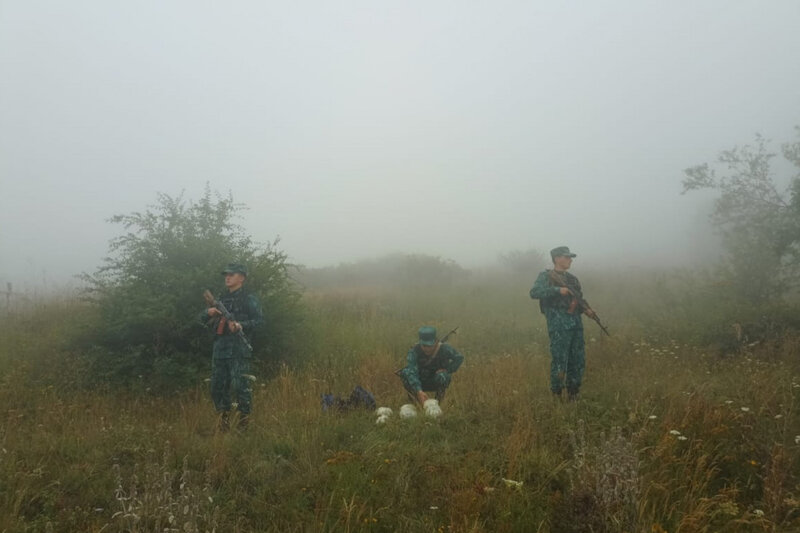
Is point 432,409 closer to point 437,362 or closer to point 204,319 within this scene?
point 437,362

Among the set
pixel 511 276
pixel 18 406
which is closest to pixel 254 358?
pixel 18 406

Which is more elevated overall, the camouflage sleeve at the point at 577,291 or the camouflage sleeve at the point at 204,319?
the camouflage sleeve at the point at 577,291

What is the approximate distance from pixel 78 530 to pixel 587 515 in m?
3.46

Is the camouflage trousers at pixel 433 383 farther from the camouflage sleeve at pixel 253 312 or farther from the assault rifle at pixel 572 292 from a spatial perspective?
the camouflage sleeve at pixel 253 312

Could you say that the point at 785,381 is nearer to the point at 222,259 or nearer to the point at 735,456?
the point at 735,456

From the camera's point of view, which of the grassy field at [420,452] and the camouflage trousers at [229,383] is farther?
the camouflage trousers at [229,383]

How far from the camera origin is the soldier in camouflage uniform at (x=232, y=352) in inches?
224

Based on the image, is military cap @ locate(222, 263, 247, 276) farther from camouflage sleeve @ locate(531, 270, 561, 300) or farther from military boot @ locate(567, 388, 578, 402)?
military boot @ locate(567, 388, 578, 402)

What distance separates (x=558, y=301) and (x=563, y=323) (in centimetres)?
30

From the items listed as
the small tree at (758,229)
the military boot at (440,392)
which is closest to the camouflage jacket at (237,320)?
the military boot at (440,392)

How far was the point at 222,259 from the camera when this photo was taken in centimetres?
842

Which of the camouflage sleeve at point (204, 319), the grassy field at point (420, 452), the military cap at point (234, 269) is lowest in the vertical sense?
the grassy field at point (420, 452)

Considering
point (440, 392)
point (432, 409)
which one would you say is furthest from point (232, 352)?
point (440, 392)

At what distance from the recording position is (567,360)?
Result: 20.4 feet
